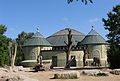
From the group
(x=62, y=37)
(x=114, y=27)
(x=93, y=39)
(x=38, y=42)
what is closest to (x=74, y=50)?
(x=93, y=39)

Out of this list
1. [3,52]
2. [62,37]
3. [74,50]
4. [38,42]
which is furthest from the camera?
[62,37]

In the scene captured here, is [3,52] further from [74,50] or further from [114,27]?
[74,50]

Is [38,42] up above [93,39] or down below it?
below

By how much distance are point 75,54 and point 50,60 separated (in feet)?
21.2

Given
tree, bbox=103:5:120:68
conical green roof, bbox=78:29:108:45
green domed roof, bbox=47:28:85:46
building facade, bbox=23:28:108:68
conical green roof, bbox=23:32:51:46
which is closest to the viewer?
tree, bbox=103:5:120:68

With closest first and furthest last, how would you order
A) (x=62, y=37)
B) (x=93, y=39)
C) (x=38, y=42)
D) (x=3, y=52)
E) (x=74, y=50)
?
(x=3, y=52)
(x=74, y=50)
(x=93, y=39)
(x=38, y=42)
(x=62, y=37)

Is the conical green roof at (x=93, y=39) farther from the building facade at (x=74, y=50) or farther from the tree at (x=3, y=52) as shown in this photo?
the tree at (x=3, y=52)

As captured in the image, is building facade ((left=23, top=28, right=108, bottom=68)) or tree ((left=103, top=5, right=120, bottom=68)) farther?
building facade ((left=23, top=28, right=108, bottom=68))

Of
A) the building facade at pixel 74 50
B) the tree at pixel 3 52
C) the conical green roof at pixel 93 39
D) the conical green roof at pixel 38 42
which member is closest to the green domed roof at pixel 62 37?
the building facade at pixel 74 50

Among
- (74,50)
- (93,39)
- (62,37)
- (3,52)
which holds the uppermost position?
(62,37)

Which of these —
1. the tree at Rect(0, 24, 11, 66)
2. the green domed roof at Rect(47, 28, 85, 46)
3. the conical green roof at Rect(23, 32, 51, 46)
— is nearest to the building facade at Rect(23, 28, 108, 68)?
the green domed roof at Rect(47, 28, 85, 46)

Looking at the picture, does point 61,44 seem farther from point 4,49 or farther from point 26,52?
point 4,49

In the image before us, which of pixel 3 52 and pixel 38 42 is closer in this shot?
pixel 3 52

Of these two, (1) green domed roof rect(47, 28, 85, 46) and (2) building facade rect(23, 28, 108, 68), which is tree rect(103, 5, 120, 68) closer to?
(2) building facade rect(23, 28, 108, 68)
